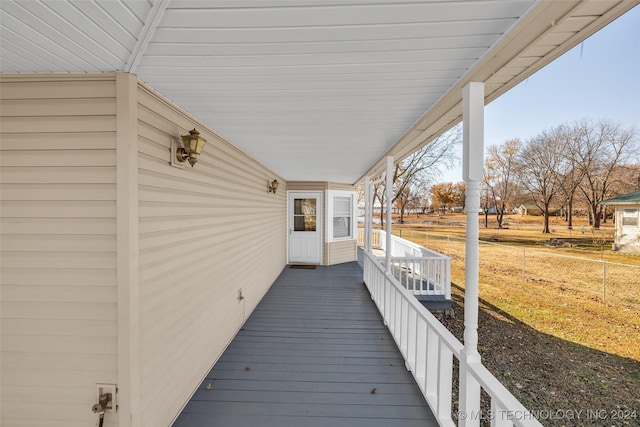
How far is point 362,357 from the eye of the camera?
282cm

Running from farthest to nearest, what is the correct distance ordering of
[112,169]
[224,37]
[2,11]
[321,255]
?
1. [321,255]
2. [112,169]
3. [224,37]
4. [2,11]

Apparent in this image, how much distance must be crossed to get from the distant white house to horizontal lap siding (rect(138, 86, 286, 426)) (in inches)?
130

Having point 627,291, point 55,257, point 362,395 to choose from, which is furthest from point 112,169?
point 627,291

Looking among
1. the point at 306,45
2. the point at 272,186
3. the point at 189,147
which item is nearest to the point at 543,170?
the point at 306,45

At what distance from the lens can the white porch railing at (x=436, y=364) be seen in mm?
1279

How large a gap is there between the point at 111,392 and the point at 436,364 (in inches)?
91.5

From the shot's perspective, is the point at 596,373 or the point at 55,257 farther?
the point at 596,373

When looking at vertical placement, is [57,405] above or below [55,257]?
below

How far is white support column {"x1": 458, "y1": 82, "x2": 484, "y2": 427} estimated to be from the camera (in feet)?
4.96

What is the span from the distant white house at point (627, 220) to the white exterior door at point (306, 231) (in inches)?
236

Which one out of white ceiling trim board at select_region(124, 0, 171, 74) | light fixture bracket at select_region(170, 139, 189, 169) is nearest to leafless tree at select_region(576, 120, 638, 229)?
white ceiling trim board at select_region(124, 0, 171, 74)

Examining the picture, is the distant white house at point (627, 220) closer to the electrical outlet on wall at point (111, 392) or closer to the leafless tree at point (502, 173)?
the leafless tree at point (502, 173)

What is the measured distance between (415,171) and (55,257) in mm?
16563

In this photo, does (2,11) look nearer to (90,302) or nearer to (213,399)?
(90,302)
